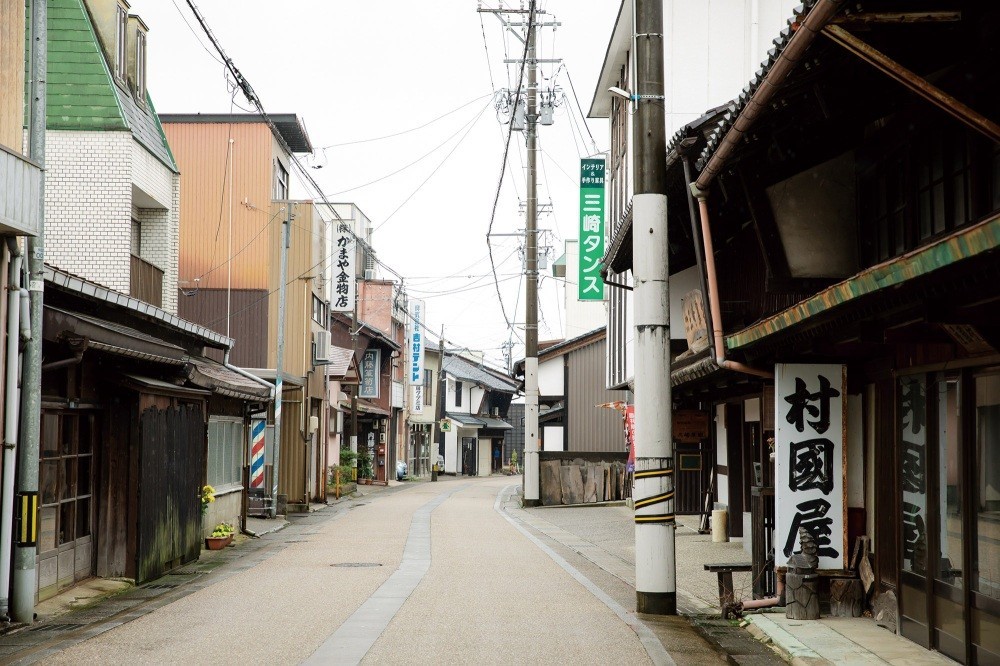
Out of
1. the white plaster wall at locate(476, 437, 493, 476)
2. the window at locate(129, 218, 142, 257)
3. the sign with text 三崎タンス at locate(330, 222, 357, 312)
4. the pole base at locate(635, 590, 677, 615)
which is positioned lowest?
the white plaster wall at locate(476, 437, 493, 476)

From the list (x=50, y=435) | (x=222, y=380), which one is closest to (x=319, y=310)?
(x=222, y=380)

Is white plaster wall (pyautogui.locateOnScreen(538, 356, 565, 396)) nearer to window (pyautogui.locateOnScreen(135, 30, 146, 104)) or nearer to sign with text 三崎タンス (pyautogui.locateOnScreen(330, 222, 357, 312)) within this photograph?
sign with text 三崎タンス (pyautogui.locateOnScreen(330, 222, 357, 312))

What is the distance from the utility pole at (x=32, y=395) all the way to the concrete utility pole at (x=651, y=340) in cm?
628

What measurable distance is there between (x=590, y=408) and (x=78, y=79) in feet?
92.6

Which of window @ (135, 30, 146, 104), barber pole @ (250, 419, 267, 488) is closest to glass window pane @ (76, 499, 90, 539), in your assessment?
window @ (135, 30, 146, 104)

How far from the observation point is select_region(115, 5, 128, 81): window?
1937cm

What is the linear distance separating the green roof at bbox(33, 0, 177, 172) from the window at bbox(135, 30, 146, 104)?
1852 mm

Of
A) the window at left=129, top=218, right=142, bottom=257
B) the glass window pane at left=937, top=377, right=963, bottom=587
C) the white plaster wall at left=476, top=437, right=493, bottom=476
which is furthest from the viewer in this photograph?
the white plaster wall at left=476, top=437, right=493, bottom=476

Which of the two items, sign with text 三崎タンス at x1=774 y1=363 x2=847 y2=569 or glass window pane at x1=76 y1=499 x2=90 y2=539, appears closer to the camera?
sign with text 三崎タンス at x1=774 y1=363 x2=847 y2=569

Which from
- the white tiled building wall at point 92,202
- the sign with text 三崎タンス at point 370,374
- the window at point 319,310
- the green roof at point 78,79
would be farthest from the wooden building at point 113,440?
the sign with text 三崎タンス at point 370,374

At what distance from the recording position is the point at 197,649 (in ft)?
29.9

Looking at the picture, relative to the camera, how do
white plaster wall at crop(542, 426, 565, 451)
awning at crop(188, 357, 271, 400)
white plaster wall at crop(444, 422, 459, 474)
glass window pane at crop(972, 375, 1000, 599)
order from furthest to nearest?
white plaster wall at crop(444, 422, 459, 474) → white plaster wall at crop(542, 426, 565, 451) → awning at crop(188, 357, 271, 400) → glass window pane at crop(972, 375, 1000, 599)

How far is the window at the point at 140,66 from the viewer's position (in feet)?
66.7

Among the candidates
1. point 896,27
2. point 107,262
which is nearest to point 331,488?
point 107,262
